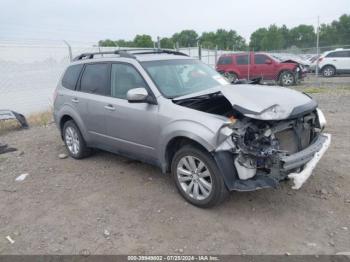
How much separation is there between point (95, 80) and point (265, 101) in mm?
2848

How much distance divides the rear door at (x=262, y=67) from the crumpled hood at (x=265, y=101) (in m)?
12.8

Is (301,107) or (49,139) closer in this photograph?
(301,107)

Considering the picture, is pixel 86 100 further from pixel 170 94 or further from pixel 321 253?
pixel 321 253

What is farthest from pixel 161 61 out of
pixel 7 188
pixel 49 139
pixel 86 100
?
pixel 49 139

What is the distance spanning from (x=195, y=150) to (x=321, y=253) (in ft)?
5.30

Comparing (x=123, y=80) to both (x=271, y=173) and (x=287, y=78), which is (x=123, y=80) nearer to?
(x=271, y=173)

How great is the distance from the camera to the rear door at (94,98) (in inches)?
206

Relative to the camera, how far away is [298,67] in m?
16.1

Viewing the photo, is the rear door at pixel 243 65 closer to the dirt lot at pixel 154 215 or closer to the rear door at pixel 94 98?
the dirt lot at pixel 154 215

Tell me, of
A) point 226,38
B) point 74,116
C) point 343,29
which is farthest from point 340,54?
point 226,38

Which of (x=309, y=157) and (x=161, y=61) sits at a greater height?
(x=161, y=61)

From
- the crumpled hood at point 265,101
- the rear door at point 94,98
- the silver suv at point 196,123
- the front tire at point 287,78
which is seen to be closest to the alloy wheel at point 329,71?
the front tire at point 287,78

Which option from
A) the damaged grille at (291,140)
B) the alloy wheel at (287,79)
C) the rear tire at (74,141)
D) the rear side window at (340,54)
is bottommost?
the rear tire at (74,141)

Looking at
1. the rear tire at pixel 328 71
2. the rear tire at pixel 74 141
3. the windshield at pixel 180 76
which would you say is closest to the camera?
the windshield at pixel 180 76
